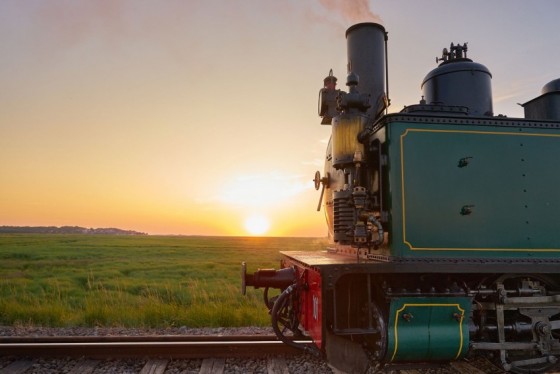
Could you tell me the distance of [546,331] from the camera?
178 inches

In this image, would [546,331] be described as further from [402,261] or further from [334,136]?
[334,136]

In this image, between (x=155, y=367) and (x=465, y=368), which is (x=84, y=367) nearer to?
(x=155, y=367)

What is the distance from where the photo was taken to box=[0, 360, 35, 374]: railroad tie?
5249 mm

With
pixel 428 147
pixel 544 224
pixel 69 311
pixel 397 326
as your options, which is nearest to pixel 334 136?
pixel 428 147

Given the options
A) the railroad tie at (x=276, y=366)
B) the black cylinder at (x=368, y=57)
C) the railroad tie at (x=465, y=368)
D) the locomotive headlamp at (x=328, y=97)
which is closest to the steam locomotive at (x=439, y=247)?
the railroad tie at (x=276, y=366)

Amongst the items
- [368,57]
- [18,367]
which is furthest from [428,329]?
[18,367]

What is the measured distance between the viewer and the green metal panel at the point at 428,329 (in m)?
4.22

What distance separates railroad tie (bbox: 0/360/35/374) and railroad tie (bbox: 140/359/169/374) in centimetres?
160

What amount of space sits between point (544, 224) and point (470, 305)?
1.46 m

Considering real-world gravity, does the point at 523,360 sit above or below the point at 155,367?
above

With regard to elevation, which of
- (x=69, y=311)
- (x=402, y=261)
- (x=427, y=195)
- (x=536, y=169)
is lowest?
(x=69, y=311)

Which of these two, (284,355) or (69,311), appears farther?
(69,311)

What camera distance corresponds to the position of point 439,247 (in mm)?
4523

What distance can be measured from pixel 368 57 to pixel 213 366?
16.7 ft
